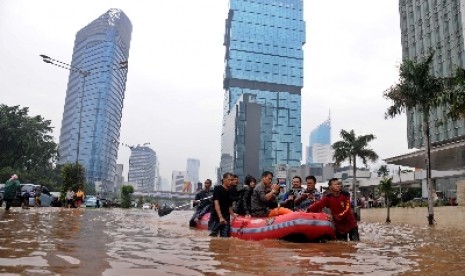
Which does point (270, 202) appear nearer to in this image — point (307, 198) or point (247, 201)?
point (247, 201)

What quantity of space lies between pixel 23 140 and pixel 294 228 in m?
62.4

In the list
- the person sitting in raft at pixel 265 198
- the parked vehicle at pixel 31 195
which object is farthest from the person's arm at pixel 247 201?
the parked vehicle at pixel 31 195

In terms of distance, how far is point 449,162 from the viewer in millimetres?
32344

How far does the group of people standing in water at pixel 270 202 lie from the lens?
846 centimetres

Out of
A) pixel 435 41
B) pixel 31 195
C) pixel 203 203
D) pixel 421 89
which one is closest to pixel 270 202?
pixel 203 203

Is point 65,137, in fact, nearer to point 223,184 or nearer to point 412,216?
point 412,216

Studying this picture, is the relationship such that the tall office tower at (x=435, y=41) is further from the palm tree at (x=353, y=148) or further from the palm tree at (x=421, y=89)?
the palm tree at (x=421, y=89)

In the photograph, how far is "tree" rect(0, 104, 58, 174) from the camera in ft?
195

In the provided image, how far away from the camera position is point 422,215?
2552 cm

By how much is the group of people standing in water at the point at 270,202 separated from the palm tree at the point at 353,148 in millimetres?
36943

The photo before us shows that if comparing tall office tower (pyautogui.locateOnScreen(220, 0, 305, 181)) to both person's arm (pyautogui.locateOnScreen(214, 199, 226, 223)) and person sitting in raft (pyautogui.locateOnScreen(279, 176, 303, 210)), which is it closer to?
person sitting in raft (pyautogui.locateOnScreen(279, 176, 303, 210))

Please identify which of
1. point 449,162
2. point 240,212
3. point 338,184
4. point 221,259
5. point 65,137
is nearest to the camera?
point 221,259

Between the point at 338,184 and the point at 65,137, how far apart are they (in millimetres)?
166216

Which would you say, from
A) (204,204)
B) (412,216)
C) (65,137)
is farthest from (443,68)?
(65,137)
